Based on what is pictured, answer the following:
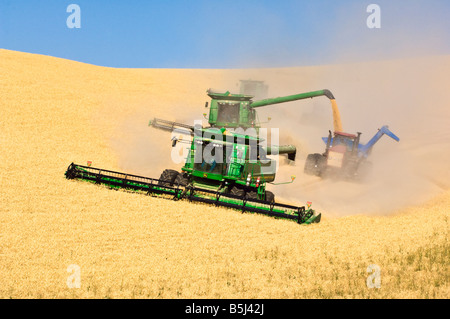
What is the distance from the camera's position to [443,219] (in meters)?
14.3

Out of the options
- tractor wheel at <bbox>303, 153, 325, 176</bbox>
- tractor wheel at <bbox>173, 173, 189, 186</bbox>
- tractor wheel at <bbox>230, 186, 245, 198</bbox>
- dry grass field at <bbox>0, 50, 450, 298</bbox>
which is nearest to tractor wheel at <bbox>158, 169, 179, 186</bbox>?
tractor wheel at <bbox>173, 173, 189, 186</bbox>

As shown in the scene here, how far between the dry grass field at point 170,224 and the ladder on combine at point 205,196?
0.30 m

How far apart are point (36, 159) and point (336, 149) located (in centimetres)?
1272

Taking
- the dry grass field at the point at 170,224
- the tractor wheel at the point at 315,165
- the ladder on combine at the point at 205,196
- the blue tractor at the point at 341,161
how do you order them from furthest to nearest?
the tractor wheel at the point at 315,165 < the blue tractor at the point at 341,161 < the ladder on combine at the point at 205,196 < the dry grass field at the point at 170,224

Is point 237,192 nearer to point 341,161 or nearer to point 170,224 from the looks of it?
point 170,224

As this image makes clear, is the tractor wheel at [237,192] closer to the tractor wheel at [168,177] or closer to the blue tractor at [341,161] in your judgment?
the tractor wheel at [168,177]

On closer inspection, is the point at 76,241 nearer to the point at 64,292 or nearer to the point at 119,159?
the point at 64,292

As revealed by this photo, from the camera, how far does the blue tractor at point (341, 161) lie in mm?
22812

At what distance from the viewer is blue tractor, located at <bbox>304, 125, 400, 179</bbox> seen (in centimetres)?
2281

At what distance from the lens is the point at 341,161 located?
75.3 ft

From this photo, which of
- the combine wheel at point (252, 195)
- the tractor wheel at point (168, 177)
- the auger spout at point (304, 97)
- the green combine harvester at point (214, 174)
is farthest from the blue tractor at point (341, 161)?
the tractor wheel at point (168, 177)

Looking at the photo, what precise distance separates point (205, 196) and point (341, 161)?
974cm

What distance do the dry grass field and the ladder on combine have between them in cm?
30

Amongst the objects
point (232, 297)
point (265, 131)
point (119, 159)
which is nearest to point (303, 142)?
point (265, 131)
